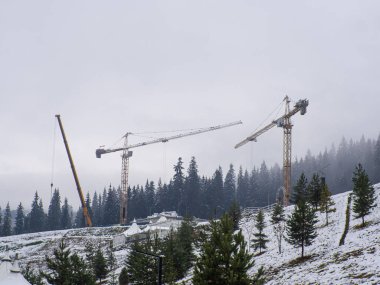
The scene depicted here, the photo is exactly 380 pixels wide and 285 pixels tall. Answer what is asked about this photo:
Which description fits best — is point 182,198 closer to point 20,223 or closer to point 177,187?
point 177,187

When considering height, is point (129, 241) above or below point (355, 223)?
below

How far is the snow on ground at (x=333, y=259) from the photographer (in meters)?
30.1

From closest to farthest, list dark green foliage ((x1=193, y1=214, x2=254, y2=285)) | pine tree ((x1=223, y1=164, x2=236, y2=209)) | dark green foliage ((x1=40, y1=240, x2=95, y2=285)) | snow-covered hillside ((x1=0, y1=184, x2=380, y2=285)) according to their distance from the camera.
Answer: dark green foliage ((x1=193, y1=214, x2=254, y2=285)) → snow-covered hillside ((x1=0, y1=184, x2=380, y2=285)) → dark green foliage ((x1=40, y1=240, x2=95, y2=285)) → pine tree ((x1=223, y1=164, x2=236, y2=209))

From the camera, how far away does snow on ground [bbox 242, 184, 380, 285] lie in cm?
3007

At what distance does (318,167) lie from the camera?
185 metres

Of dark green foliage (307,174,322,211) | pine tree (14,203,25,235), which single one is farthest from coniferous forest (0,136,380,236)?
dark green foliage (307,174,322,211)

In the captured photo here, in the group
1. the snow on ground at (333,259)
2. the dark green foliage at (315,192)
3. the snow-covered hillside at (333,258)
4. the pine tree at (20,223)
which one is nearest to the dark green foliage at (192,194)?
the pine tree at (20,223)

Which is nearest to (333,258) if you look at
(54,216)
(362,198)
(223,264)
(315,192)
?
(362,198)

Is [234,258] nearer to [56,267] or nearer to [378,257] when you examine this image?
[378,257]

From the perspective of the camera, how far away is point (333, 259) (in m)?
36.5

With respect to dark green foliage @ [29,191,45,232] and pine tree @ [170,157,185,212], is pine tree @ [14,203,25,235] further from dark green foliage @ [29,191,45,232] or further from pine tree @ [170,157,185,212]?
pine tree @ [170,157,185,212]

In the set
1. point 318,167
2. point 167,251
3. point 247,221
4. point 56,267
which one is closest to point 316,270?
point 167,251

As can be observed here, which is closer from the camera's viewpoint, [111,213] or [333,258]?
[333,258]

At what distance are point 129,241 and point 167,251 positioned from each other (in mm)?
49932
